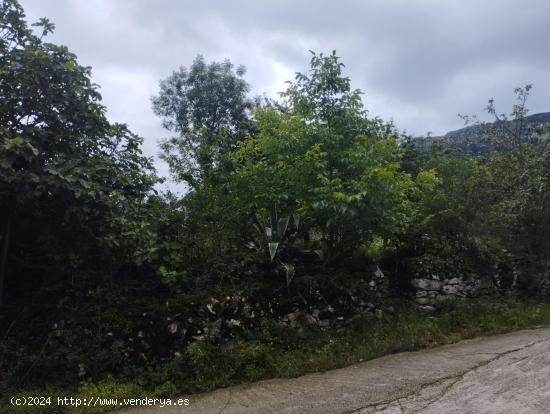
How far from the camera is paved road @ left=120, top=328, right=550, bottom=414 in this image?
436cm

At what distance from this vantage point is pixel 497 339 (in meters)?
6.77

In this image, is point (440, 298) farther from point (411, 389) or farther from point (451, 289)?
point (411, 389)

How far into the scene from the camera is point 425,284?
779 cm

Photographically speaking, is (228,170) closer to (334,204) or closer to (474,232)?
(334,204)

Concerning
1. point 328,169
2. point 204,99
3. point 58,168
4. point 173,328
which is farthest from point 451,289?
point 204,99

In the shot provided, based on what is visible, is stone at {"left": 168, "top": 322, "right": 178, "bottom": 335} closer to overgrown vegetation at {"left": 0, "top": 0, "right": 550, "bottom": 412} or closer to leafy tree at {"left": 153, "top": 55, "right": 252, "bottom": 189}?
overgrown vegetation at {"left": 0, "top": 0, "right": 550, "bottom": 412}

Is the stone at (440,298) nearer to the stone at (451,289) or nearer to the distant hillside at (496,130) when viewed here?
the stone at (451,289)

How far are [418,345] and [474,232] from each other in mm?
2828

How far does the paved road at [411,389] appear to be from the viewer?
436 centimetres

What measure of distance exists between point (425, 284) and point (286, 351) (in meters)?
3.14

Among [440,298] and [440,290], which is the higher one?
[440,290]

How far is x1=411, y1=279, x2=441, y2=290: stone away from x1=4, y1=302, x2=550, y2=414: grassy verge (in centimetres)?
44

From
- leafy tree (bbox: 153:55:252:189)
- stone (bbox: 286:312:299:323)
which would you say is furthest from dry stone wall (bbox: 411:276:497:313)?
leafy tree (bbox: 153:55:252:189)

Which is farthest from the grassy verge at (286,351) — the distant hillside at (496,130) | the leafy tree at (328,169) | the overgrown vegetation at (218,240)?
the distant hillside at (496,130)
